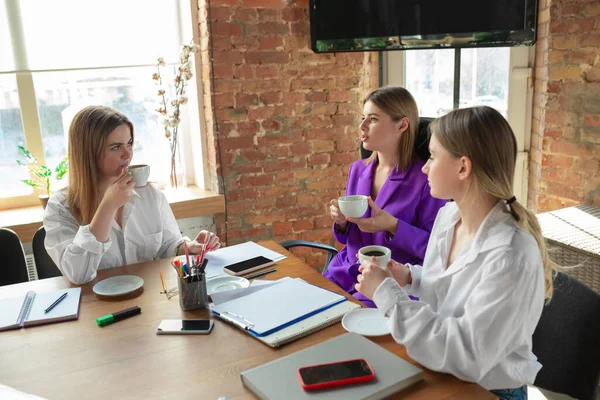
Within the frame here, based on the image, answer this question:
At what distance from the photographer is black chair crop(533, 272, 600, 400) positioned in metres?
1.31

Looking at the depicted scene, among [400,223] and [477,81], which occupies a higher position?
[477,81]

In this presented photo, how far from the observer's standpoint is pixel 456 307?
1.29 meters

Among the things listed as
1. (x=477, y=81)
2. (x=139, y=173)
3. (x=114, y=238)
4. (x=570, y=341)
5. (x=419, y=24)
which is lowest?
(x=570, y=341)

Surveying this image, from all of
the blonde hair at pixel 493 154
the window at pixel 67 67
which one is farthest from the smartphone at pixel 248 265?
the window at pixel 67 67

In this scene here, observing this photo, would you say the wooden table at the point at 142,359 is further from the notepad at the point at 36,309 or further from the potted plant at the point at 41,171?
the potted plant at the point at 41,171

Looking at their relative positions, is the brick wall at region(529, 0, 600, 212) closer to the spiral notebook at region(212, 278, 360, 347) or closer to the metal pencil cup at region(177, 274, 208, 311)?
the spiral notebook at region(212, 278, 360, 347)

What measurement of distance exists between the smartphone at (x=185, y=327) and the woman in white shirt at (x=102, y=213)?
0.50 meters

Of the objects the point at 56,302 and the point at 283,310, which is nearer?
the point at 283,310

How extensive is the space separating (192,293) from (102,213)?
1.70 feet

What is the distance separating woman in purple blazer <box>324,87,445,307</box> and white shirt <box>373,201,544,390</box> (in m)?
0.65

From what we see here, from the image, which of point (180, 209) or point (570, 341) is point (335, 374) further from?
point (180, 209)

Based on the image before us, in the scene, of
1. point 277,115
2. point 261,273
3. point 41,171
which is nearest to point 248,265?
point 261,273

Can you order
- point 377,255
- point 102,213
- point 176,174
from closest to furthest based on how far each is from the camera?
point 377,255 → point 102,213 → point 176,174

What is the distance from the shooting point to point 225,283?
1.72m
